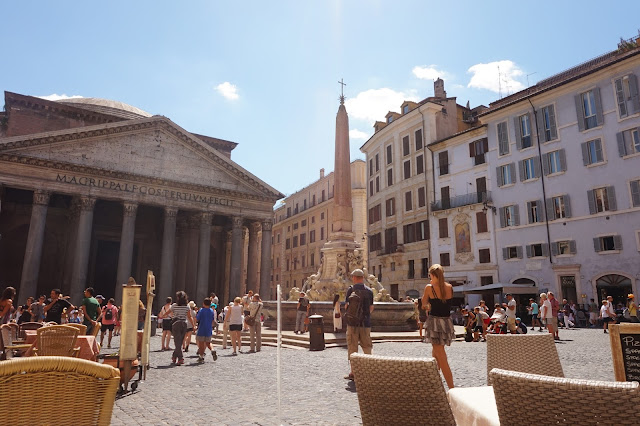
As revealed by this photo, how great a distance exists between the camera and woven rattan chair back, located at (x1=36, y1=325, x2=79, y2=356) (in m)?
6.62

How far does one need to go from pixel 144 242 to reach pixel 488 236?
85.7ft

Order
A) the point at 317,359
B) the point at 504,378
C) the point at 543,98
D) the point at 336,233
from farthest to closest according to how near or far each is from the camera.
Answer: the point at 543,98 < the point at 336,233 < the point at 317,359 < the point at 504,378

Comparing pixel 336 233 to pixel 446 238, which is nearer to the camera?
pixel 336 233

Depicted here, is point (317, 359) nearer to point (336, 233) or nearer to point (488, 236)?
point (336, 233)

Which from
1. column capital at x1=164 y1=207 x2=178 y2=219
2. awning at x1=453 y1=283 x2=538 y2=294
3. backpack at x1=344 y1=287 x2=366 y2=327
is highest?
column capital at x1=164 y1=207 x2=178 y2=219

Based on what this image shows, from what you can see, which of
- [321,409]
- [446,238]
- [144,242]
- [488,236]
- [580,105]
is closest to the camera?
[321,409]

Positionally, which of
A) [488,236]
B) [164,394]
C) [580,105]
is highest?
[580,105]

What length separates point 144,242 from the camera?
114 feet

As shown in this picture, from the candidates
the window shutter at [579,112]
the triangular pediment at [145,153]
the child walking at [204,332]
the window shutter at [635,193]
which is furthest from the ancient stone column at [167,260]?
the window shutter at [635,193]

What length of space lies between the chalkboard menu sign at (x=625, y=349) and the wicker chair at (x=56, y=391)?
3767mm

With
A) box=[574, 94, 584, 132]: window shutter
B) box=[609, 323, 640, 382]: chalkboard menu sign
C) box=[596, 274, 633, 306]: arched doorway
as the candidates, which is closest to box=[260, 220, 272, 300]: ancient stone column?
box=[596, 274, 633, 306]: arched doorway

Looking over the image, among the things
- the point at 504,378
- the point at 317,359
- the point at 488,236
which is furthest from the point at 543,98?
the point at 504,378

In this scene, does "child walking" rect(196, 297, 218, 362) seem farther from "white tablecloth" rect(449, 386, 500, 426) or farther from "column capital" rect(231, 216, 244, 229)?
"column capital" rect(231, 216, 244, 229)

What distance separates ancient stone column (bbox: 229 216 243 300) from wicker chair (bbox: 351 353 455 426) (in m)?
28.2
